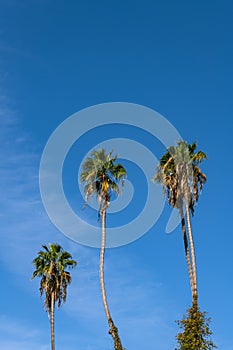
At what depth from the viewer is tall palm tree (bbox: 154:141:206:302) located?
45500mm

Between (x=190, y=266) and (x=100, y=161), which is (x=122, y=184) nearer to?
(x=100, y=161)

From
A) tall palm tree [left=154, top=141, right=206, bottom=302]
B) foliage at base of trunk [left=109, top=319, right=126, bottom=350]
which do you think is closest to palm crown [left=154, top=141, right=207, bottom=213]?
tall palm tree [left=154, top=141, right=206, bottom=302]

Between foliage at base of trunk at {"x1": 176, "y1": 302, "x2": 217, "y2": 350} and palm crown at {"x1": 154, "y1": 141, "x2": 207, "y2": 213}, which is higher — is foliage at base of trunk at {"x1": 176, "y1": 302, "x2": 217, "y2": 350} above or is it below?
below

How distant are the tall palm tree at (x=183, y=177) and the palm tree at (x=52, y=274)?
1378 cm

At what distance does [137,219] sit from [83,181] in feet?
26.6

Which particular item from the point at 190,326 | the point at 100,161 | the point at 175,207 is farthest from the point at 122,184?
the point at 190,326

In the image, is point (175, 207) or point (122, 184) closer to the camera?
point (175, 207)

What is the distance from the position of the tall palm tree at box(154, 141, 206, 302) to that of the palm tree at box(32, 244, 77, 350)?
13.8m

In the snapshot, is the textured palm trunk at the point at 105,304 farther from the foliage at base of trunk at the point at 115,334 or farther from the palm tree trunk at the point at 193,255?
the palm tree trunk at the point at 193,255

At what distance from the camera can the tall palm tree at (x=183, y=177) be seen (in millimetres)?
45500

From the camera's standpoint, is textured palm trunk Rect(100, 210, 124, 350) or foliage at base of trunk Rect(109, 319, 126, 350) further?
textured palm trunk Rect(100, 210, 124, 350)

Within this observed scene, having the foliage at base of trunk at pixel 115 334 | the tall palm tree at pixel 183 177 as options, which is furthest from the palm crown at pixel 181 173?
the foliage at base of trunk at pixel 115 334

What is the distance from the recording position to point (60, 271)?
177ft

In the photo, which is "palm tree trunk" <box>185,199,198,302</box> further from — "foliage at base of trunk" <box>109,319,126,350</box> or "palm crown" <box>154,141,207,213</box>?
"foliage at base of trunk" <box>109,319,126,350</box>
